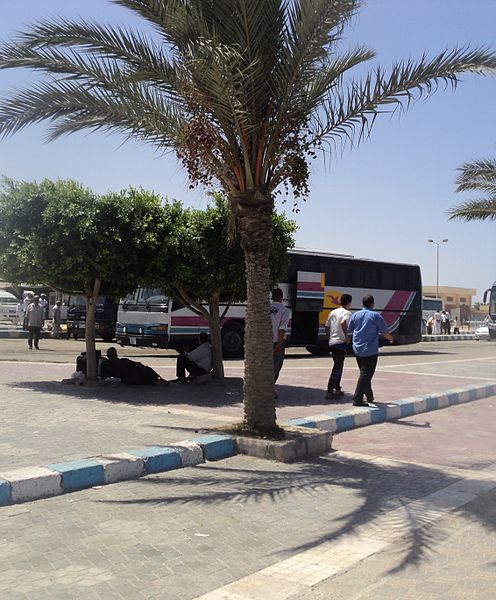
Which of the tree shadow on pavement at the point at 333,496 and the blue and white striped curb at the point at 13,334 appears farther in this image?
the blue and white striped curb at the point at 13,334

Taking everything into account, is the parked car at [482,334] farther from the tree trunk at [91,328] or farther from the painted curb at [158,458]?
the painted curb at [158,458]

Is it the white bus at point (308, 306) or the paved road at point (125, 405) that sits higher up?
the white bus at point (308, 306)

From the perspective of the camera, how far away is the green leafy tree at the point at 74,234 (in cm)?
1134

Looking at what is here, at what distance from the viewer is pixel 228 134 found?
26.0 feet

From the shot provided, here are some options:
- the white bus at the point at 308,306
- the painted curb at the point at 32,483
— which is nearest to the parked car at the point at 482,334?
the white bus at the point at 308,306

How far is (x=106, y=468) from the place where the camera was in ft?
20.6

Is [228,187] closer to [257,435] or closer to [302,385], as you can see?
[257,435]

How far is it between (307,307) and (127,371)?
1215 cm

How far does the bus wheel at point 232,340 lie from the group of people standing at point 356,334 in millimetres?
10258

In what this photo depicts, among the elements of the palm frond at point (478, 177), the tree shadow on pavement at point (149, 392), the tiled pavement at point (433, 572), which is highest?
the palm frond at point (478, 177)

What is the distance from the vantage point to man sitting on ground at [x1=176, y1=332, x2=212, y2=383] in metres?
13.2

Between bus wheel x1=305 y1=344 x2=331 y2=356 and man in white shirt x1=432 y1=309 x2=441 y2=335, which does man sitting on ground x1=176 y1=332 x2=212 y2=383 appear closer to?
bus wheel x1=305 y1=344 x2=331 y2=356

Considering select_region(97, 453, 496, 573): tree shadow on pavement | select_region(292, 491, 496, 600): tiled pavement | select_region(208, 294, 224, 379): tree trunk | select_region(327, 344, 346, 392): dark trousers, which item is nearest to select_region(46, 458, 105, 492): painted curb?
select_region(97, 453, 496, 573): tree shadow on pavement

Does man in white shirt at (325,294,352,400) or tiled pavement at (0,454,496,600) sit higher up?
man in white shirt at (325,294,352,400)
